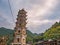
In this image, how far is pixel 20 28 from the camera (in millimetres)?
74812

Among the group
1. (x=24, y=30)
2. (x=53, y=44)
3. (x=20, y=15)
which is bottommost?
(x=53, y=44)

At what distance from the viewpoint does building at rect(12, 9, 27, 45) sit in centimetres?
7431

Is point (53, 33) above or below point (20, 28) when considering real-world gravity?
below

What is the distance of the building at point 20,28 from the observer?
74.3 meters

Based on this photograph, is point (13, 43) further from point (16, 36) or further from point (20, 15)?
point (20, 15)

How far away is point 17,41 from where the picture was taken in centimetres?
7519

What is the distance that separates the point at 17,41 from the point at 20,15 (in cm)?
991

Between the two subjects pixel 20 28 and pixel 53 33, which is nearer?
pixel 20 28

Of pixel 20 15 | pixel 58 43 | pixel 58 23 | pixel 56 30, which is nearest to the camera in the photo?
pixel 58 43

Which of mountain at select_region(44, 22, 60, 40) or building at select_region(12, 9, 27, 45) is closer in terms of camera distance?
building at select_region(12, 9, 27, 45)

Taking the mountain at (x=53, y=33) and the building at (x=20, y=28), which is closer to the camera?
the building at (x=20, y=28)

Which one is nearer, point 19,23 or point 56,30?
point 19,23

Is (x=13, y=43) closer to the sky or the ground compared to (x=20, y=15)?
closer to the ground

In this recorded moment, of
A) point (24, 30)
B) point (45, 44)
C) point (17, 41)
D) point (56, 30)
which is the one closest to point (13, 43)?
point (17, 41)
